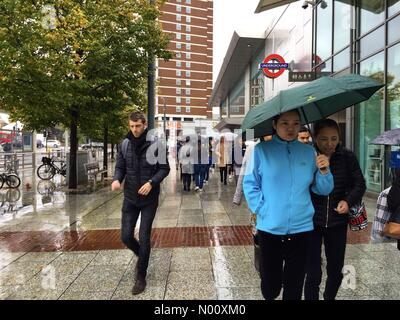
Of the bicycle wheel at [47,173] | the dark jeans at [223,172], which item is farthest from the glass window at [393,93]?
the bicycle wheel at [47,173]

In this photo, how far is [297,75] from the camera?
42.0 feet

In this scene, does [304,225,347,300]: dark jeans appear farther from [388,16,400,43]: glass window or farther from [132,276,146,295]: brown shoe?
[388,16,400,43]: glass window

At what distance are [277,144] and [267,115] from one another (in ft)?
1.06

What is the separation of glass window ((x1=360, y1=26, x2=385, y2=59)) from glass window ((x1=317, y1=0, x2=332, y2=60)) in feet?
7.70

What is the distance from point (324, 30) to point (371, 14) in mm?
3409

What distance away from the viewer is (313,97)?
97.5 inches

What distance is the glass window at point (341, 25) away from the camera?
12406 millimetres

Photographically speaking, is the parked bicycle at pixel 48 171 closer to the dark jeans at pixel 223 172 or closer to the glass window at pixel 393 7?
the dark jeans at pixel 223 172

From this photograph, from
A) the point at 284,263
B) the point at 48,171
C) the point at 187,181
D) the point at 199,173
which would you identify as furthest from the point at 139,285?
the point at 48,171

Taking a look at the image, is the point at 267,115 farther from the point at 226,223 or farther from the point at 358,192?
the point at 226,223

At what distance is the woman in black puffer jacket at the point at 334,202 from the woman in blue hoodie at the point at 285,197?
358 millimetres

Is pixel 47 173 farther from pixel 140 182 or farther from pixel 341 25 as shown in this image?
pixel 140 182

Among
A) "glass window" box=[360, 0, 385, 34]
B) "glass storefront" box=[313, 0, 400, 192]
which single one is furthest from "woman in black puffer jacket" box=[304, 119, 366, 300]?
"glass window" box=[360, 0, 385, 34]
